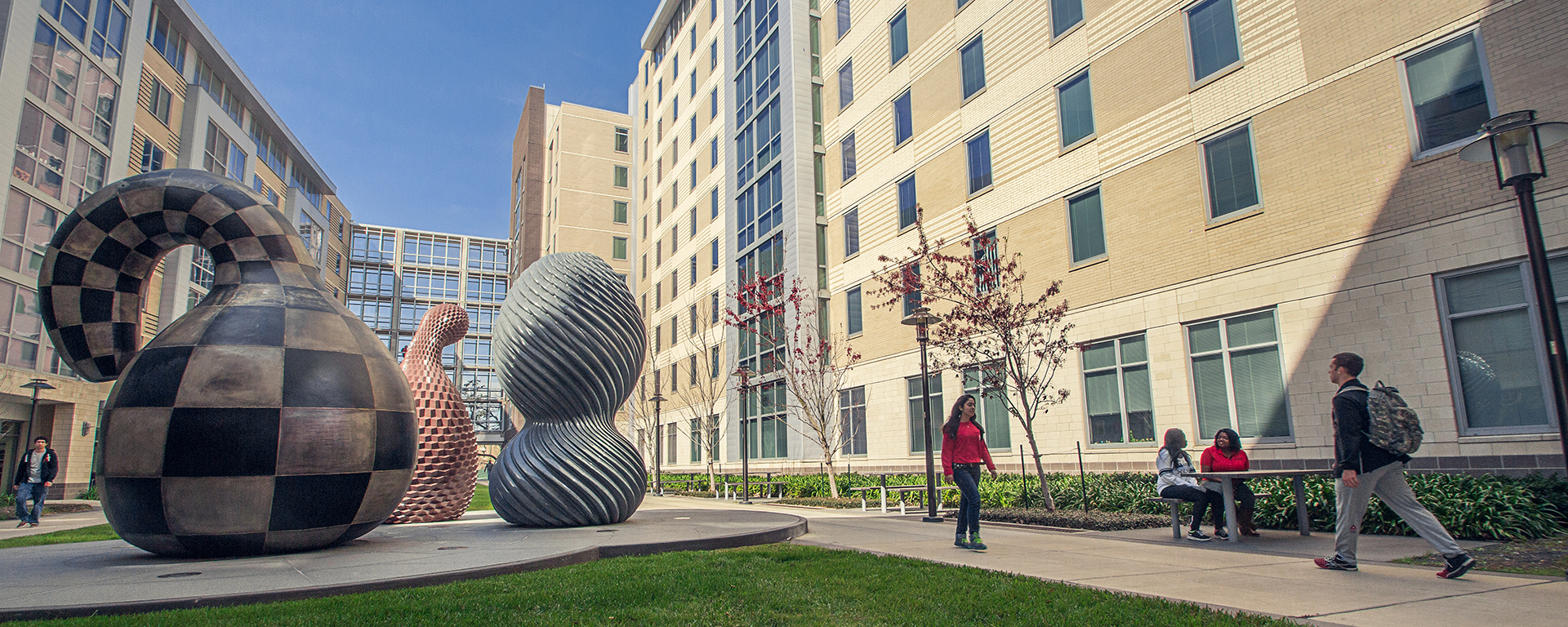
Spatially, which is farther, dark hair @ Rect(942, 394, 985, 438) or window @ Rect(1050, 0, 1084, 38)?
window @ Rect(1050, 0, 1084, 38)

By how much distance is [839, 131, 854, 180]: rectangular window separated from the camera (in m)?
28.4

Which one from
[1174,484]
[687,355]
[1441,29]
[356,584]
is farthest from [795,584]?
[687,355]

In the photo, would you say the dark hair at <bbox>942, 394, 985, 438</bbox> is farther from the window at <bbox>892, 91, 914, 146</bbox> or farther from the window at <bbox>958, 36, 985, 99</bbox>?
the window at <bbox>892, 91, 914, 146</bbox>

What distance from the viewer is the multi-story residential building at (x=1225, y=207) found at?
37.6ft

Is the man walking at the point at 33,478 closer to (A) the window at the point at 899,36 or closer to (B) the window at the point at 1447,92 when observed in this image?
(A) the window at the point at 899,36

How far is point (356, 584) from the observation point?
18.8 feet

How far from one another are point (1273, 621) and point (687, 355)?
37.0 meters

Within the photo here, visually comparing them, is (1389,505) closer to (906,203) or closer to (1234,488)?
(1234,488)

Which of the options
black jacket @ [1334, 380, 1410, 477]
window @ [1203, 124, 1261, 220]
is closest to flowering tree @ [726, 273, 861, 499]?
window @ [1203, 124, 1261, 220]

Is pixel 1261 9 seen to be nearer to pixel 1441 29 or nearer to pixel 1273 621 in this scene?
pixel 1441 29

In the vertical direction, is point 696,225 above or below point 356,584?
above

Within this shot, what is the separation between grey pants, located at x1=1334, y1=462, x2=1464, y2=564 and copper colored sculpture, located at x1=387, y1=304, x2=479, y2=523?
11.6m

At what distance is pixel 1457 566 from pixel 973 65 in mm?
18262

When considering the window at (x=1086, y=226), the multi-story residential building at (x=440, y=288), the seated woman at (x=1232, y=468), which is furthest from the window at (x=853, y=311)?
the multi-story residential building at (x=440, y=288)
